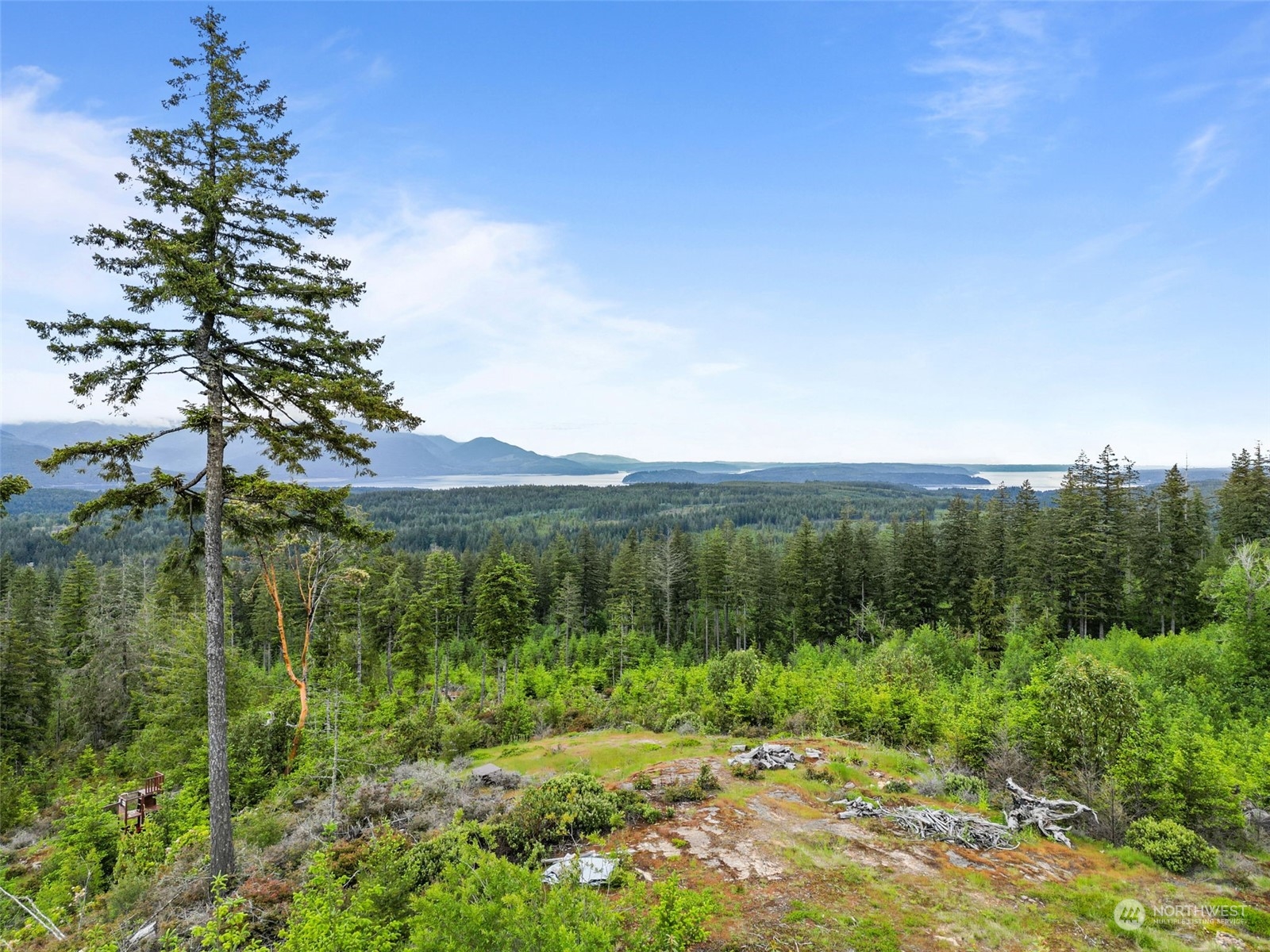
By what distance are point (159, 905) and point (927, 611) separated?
4515 centimetres

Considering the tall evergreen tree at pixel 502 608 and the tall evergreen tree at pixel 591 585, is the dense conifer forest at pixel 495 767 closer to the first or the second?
the tall evergreen tree at pixel 502 608

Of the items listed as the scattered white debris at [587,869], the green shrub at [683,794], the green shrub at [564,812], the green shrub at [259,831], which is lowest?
the green shrub at [683,794]

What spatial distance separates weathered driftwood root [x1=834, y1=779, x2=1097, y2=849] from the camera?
38.5ft

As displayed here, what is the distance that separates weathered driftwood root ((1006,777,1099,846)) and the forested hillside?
703 millimetres

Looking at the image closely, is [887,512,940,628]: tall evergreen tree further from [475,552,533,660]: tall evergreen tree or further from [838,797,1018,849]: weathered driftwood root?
[838,797,1018,849]: weathered driftwood root

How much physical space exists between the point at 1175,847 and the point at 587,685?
29.9m

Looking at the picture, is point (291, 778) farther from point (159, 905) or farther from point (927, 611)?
point (927, 611)

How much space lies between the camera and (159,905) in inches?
375

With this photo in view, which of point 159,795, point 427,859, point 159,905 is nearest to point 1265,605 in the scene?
point 427,859

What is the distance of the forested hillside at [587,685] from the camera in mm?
10797

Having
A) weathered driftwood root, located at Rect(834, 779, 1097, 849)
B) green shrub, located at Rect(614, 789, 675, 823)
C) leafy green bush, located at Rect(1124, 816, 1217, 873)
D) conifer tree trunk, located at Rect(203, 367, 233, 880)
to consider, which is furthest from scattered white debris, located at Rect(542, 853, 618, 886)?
leafy green bush, located at Rect(1124, 816, 1217, 873)

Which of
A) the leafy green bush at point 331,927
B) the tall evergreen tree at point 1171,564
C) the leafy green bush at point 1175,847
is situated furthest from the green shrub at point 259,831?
the tall evergreen tree at point 1171,564

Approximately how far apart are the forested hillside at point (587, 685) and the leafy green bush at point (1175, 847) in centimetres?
8

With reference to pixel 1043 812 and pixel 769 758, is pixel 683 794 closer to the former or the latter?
pixel 769 758
